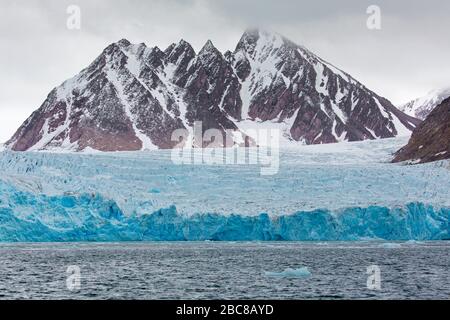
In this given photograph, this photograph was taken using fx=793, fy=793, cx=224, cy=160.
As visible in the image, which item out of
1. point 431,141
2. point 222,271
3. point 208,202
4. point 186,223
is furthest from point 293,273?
point 431,141

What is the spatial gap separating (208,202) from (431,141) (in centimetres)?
5842

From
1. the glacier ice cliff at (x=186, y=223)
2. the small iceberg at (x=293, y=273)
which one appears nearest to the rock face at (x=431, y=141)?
the glacier ice cliff at (x=186, y=223)

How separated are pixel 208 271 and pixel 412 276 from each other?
10285 mm

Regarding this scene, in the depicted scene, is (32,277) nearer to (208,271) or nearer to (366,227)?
(208,271)

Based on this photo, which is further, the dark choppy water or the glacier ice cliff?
the glacier ice cliff

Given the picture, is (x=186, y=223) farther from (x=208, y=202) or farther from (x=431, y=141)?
(x=431, y=141)

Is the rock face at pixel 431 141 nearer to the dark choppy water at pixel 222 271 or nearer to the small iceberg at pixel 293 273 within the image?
the dark choppy water at pixel 222 271

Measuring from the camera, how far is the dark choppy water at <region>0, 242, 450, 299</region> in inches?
1267

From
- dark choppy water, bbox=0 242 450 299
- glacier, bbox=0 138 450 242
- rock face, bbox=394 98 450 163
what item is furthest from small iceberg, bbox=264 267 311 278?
rock face, bbox=394 98 450 163

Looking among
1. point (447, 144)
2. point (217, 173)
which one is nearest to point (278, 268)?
point (217, 173)

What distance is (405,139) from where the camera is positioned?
109 m

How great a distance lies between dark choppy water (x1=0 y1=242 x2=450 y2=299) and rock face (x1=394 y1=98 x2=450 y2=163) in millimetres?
44742

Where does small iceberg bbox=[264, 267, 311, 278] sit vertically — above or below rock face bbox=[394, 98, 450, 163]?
below

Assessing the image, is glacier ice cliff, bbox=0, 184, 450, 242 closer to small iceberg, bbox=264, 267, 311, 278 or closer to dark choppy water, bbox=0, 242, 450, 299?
dark choppy water, bbox=0, 242, 450, 299
